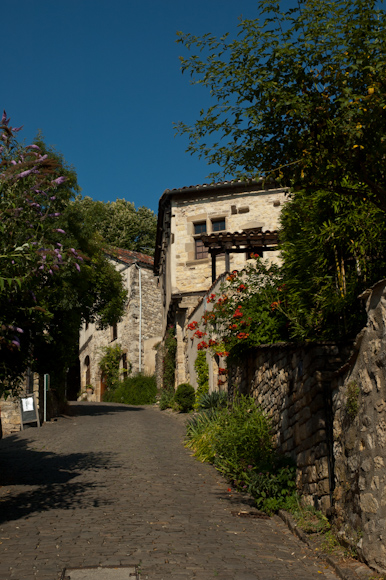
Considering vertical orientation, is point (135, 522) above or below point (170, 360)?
below

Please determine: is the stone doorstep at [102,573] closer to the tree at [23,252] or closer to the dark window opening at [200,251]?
the tree at [23,252]

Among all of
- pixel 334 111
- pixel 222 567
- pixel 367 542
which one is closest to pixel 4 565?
pixel 222 567

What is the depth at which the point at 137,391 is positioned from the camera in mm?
30891

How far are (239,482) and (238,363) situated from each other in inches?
135

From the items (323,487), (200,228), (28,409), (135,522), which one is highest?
(200,228)

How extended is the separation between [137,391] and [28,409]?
13967 mm

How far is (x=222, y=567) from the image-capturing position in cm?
523

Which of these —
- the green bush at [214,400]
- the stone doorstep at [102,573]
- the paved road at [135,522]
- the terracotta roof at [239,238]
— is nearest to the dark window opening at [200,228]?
the terracotta roof at [239,238]

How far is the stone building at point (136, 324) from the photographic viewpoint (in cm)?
3441

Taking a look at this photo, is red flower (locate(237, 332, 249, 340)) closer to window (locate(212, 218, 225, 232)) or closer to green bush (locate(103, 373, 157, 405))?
window (locate(212, 218, 225, 232))

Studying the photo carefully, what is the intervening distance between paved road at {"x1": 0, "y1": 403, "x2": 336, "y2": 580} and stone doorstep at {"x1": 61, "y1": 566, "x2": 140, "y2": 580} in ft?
0.30

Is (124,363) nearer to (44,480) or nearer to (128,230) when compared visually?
(128,230)

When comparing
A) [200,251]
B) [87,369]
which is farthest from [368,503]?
[87,369]

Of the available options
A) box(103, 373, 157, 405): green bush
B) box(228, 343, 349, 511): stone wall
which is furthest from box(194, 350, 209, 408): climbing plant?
box(103, 373, 157, 405): green bush
